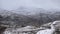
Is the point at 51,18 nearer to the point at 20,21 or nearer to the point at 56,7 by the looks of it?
the point at 56,7

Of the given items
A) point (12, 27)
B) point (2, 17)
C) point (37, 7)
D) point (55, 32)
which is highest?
point (37, 7)

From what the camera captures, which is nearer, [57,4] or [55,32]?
[55,32]

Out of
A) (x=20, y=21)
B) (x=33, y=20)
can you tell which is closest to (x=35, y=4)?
(x=33, y=20)

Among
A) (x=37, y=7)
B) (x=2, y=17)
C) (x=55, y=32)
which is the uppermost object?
(x=37, y=7)

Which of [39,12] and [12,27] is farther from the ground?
[39,12]

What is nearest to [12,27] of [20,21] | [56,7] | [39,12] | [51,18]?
[20,21]

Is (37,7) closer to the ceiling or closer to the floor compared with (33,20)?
closer to the ceiling

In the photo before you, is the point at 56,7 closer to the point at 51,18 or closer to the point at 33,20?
the point at 51,18

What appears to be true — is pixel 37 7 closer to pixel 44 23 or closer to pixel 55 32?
pixel 44 23
